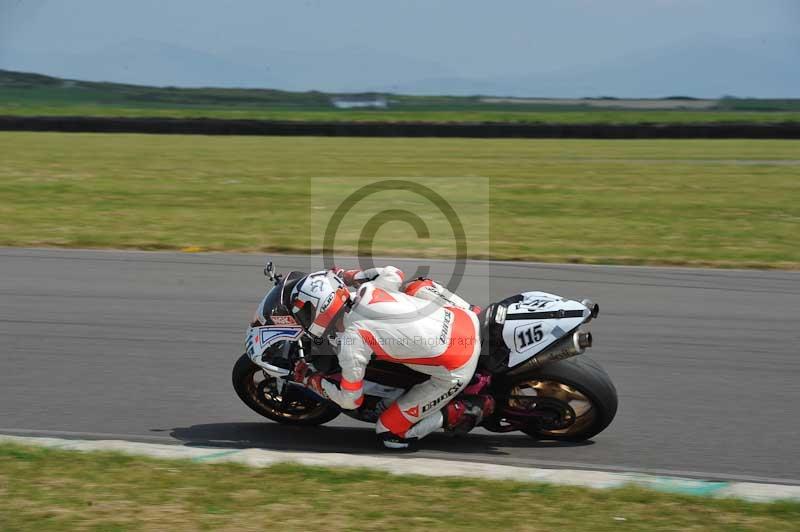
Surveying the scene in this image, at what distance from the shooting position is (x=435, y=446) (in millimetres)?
5668

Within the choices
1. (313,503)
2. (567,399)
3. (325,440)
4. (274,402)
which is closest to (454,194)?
(274,402)

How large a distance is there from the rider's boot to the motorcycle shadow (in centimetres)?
16

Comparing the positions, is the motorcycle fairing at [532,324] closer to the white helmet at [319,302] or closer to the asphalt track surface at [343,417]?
the asphalt track surface at [343,417]

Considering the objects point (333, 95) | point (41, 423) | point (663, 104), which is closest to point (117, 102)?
point (333, 95)

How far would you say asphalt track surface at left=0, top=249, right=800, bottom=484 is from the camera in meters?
5.67

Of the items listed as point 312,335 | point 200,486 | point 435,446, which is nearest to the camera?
point 200,486

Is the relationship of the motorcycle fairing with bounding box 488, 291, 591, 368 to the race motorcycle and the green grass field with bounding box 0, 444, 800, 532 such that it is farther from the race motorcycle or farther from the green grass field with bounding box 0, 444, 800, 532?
the green grass field with bounding box 0, 444, 800, 532

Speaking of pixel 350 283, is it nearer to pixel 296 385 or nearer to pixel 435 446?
pixel 296 385

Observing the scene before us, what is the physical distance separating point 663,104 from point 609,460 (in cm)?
4831

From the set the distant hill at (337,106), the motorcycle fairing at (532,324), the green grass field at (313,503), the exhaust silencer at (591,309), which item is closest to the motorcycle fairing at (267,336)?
the green grass field at (313,503)

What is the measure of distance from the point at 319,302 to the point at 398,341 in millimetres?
472

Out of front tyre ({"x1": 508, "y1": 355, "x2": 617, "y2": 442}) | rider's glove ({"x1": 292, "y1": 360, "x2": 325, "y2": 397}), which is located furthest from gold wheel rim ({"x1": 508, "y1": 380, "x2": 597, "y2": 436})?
rider's glove ({"x1": 292, "y1": 360, "x2": 325, "y2": 397})

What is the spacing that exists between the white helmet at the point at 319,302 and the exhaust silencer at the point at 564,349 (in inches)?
42.1

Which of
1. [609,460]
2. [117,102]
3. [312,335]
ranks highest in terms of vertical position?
[117,102]
